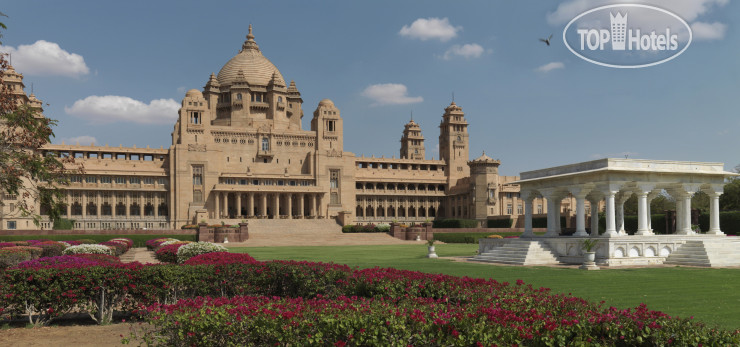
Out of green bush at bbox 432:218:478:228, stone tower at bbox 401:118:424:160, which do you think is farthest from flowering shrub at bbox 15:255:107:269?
stone tower at bbox 401:118:424:160

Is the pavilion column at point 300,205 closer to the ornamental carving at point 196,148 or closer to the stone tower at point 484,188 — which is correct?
the ornamental carving at point 196,148

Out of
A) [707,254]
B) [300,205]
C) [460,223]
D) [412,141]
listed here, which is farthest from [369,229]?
[412,141]

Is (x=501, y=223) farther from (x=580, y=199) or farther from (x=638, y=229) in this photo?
(x=638, y=229)

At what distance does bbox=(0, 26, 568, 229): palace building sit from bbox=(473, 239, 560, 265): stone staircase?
4583cm

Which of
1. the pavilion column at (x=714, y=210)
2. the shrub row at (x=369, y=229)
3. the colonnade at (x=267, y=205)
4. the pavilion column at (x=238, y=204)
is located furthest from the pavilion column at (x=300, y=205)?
the pavilion column at (x=714, y=210)

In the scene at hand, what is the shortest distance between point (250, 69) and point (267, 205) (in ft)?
72.9

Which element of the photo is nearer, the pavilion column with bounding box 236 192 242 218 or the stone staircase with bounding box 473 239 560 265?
the stone staircase with bounding box 473 239 560 265

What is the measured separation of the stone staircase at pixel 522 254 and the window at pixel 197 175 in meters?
53.8

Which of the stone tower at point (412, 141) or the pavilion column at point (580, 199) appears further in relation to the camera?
the stone tower at point (412, 141)

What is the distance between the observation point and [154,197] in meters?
79.8

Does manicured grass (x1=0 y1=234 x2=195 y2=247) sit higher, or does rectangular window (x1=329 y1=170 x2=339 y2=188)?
rectangular window (x1=329 y1=170 x2=339 y2=188)

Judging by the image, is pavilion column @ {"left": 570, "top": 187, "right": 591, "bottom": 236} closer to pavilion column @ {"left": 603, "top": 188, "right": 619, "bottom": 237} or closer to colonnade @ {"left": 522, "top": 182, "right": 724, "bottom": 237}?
colonnade @ {"left": 522, "top": 182, "right": 724, "bottom": 237}

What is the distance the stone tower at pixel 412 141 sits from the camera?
114250 mm

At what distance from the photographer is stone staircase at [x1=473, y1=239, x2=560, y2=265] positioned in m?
30.3
